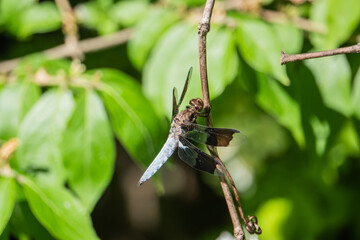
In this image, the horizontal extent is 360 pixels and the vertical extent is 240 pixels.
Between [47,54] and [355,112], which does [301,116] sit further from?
[47,54]

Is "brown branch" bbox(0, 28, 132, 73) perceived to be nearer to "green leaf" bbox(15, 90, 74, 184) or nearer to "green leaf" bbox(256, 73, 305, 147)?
"green leaf" bbox(15, 90, 74, 184)

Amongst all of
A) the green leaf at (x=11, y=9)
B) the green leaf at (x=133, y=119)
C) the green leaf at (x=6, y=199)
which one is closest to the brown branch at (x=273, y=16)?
the green leaf at (x=133, y=119)

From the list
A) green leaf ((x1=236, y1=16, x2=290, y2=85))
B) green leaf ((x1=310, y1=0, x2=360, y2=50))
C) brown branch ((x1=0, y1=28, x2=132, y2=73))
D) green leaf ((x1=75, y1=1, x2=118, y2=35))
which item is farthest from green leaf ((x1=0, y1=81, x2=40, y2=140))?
green leaf ((x1=310, y1=0, x2=360, y2=50))

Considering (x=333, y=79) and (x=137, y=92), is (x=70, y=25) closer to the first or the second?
(x=137, y=92)

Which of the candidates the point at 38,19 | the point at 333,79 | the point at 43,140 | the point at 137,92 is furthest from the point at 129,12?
the point at 333,79

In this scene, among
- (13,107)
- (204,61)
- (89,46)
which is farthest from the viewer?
(89,46)
